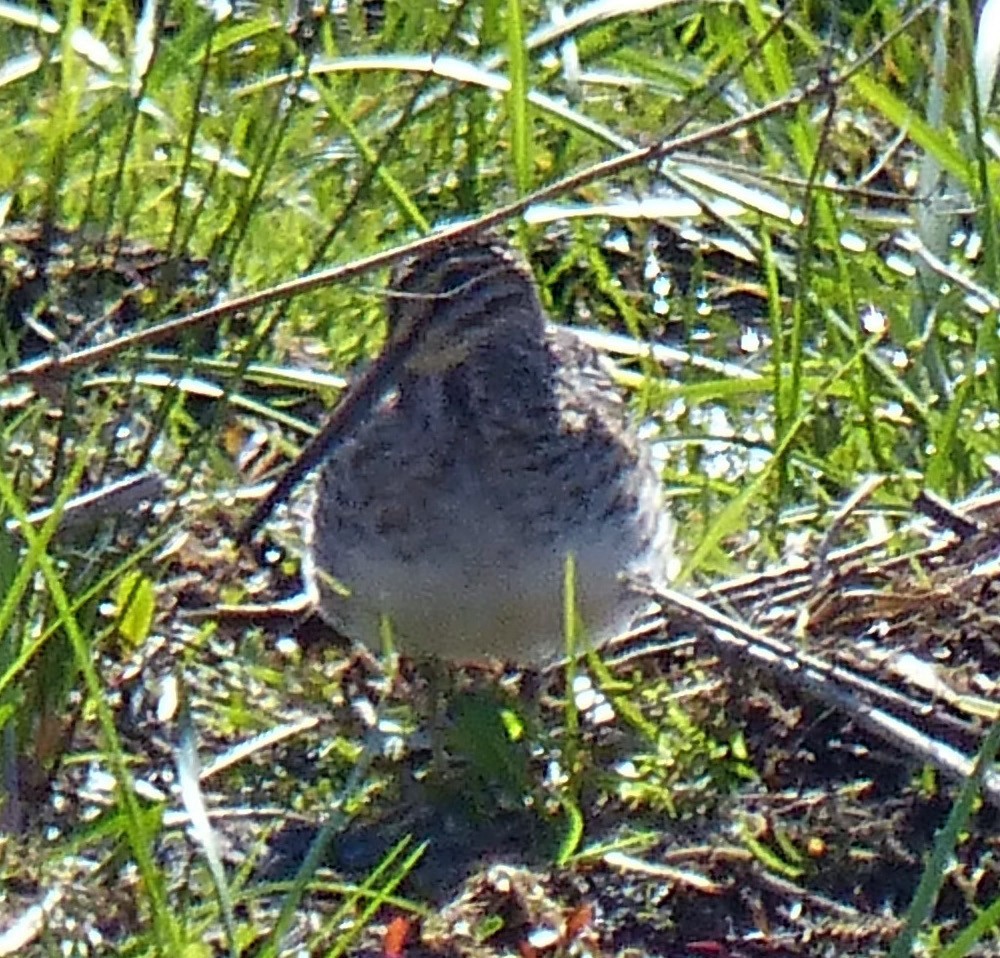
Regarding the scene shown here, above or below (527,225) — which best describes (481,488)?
below

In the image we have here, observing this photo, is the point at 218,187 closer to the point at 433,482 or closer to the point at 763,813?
the point at 433,482

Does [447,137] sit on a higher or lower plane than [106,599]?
higher

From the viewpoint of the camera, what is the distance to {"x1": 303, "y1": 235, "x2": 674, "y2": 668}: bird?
3.71 meters

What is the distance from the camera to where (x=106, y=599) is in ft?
12.2

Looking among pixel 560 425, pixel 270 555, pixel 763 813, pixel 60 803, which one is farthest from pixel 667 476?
pixel 60 803

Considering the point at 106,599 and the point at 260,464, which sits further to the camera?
the point at 260,464

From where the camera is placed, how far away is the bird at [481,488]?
3715 millimetres

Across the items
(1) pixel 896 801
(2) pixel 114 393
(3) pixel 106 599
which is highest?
(2) pixel 114 393

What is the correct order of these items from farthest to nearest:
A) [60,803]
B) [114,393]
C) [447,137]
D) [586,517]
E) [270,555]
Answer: [447,137] → [270,555] → [586,517] → [114,393] → [60,803]

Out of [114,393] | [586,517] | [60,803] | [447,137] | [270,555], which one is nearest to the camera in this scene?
[60,803]

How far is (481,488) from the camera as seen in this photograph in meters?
3.86

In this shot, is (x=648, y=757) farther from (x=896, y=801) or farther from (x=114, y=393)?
(x=114, y=393)

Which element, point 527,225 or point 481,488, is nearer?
point 481,488

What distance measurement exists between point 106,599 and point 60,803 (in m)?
0.48
